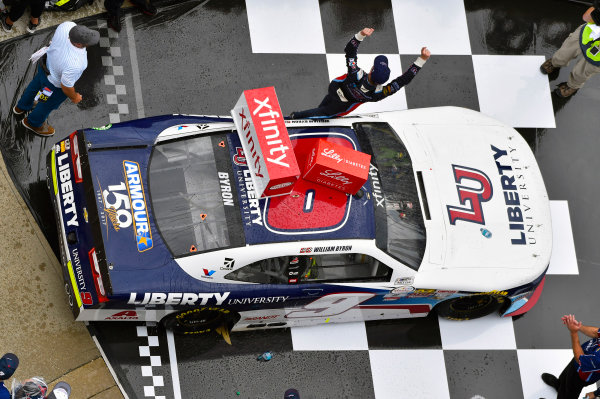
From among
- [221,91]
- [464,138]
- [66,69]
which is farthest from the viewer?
[221,91]

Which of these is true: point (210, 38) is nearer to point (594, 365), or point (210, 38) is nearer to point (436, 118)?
point (436, 118)

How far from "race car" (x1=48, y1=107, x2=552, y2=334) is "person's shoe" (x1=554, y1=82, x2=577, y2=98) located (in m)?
1.96

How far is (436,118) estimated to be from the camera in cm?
736

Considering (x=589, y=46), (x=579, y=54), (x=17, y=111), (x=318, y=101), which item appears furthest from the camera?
(x=579, y=54)

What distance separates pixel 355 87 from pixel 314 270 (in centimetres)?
181

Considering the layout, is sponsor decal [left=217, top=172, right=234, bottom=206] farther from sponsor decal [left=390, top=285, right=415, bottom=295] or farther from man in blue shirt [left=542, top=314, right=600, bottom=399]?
man in blue shirt [left=542, top=314, right=600, bottom=399]

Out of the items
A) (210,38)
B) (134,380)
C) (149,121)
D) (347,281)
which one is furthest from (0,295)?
(210,38)

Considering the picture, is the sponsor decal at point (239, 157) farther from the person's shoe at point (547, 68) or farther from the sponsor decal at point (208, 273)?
the person's shoe at point (547, 68)

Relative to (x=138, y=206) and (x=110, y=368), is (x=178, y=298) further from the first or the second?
(x=110, y=368)

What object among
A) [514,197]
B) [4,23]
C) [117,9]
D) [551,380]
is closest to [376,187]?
[514,197]

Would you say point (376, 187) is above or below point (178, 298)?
above

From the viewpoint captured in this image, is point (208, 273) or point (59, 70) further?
point (59, 70)

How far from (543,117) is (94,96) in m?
4.61

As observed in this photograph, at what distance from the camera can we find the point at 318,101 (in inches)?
322
